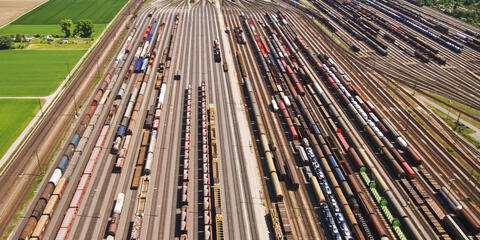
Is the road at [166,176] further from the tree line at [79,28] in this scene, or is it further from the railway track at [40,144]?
the tree line at [79,28]

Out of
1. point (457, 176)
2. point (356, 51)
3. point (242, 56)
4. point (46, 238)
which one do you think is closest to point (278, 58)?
point (242, 56)

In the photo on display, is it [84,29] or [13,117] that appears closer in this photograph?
[13,117]

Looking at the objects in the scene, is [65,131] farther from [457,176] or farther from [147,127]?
[457,176]

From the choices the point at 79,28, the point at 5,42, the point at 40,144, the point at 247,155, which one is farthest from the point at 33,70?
the point at 247,155

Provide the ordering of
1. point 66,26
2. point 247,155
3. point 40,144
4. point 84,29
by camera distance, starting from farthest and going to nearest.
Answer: point 84,29, point 66,26, point 40,144, point 247,155

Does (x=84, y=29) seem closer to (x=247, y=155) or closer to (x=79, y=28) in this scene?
(x=79, y=28)

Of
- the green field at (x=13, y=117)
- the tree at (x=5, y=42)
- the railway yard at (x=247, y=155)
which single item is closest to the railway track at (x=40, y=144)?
the railway yard at (x=247, y=155)

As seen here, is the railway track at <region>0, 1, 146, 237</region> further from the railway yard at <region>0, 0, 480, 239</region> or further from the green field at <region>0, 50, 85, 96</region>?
the green field at <region>0, 50, 85, 96</region>
